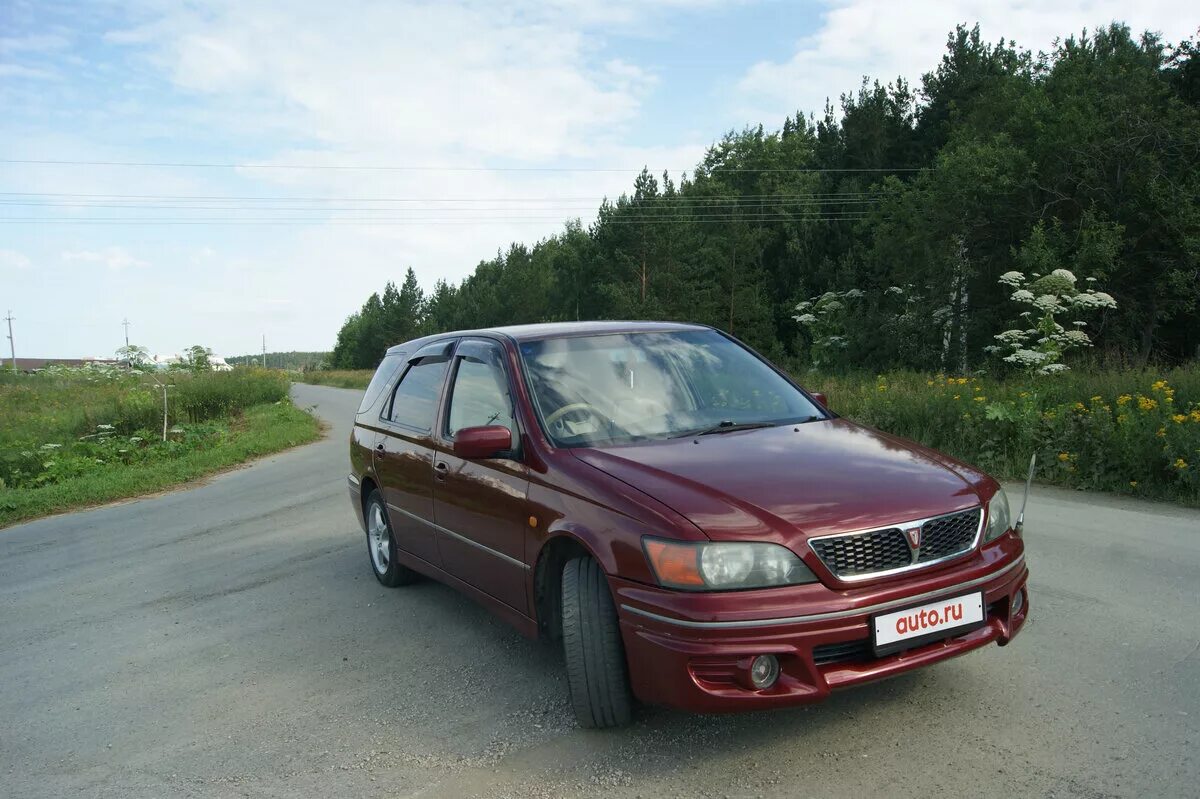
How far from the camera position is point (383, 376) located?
6.76 m

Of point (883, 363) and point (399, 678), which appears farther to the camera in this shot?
point (883, 363)

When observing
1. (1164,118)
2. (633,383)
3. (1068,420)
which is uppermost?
(1164,118)

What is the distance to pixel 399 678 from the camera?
4.63 m

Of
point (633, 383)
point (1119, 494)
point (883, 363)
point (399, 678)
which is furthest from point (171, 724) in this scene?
point (883, 363)

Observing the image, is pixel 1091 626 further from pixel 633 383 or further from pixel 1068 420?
pixel 1068 420

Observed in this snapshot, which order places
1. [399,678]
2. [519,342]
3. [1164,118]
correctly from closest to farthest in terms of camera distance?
[399,678]
[519,342]
[1164,118]

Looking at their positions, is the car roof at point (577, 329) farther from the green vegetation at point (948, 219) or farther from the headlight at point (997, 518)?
the green vegetation at point (948, 219)

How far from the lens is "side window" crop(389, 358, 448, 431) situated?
561 centimetres

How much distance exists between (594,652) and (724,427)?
4.45 feet

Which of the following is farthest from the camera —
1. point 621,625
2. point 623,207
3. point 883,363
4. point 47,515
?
point 623,207

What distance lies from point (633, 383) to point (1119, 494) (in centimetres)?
653

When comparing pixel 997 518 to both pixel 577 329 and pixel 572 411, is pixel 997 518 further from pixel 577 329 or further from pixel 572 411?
pixel 577 329

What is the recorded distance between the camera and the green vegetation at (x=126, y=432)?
14156mm

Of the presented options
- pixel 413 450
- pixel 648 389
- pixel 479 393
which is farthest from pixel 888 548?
pixel 413 450
